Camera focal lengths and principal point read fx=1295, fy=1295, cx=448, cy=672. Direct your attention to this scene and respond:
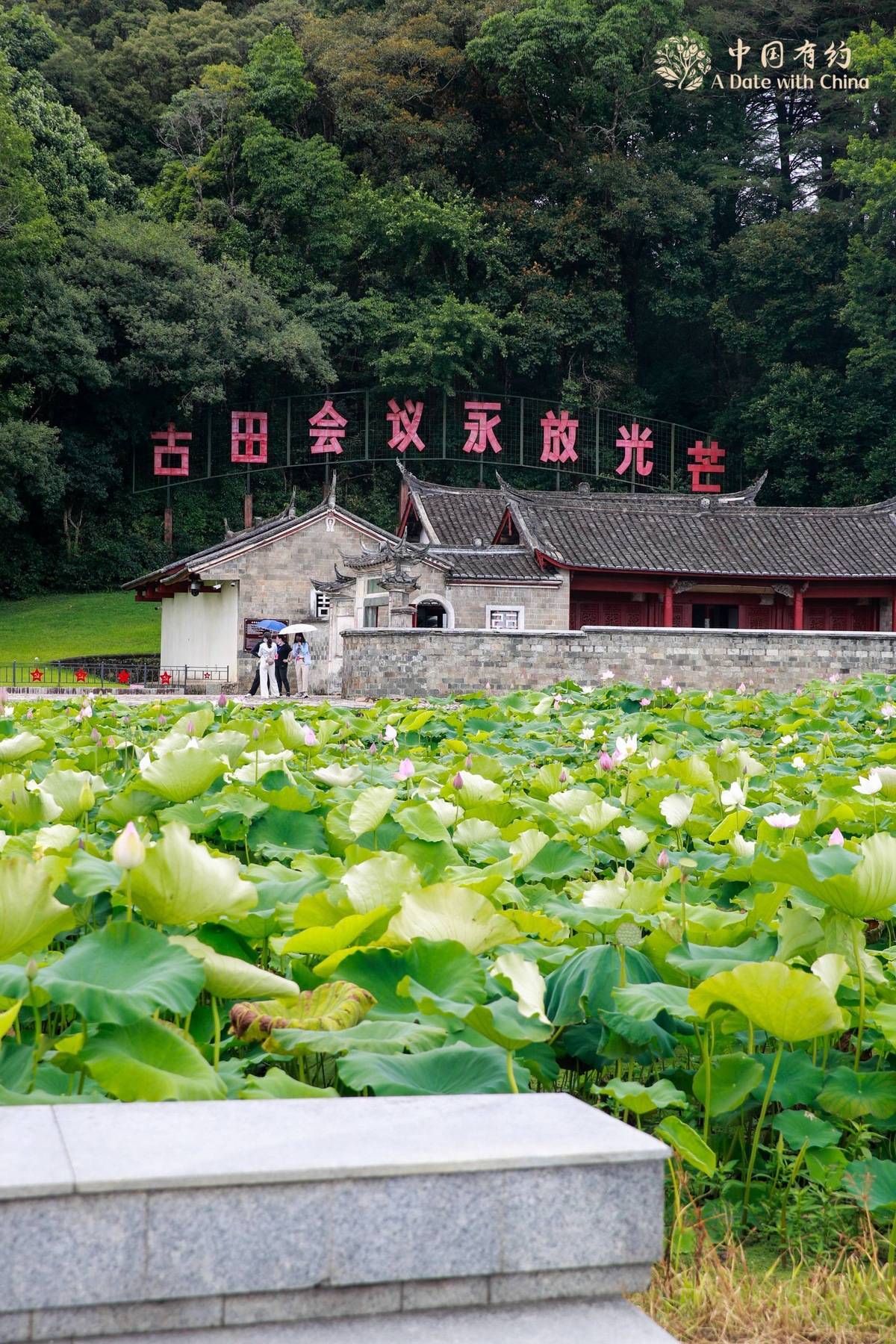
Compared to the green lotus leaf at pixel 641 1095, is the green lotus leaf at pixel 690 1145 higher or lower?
lower

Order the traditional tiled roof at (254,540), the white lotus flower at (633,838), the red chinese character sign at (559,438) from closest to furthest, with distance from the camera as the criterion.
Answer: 1. the white lotus flower at (633,838)
2. the traditional tiled roof at (254,540)
3. the red chinese character sign at (559,438)

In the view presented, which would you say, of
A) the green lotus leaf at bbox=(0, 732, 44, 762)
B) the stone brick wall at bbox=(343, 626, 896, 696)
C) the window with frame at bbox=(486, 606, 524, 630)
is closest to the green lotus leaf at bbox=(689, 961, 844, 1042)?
the green lotus leaf at bbox=(0, 732, 44, 762)

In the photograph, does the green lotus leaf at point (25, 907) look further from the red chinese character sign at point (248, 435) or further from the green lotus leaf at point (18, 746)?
the red chinese character sign at point (248, 435)

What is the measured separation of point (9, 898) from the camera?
2.29 metres

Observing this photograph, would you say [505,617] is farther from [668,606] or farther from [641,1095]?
[641,1095]

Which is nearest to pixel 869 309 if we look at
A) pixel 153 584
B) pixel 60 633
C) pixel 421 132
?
pixel 421 132

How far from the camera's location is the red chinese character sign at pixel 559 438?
119ft

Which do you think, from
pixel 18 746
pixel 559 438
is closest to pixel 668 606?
pixel 559 438

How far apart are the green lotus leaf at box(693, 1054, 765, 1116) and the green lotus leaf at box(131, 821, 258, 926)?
932 millimetres

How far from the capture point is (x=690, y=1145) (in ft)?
7.67

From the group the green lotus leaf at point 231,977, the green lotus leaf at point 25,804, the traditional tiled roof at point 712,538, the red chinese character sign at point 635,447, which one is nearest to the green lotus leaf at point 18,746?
the green lotus leaf at point 25,804

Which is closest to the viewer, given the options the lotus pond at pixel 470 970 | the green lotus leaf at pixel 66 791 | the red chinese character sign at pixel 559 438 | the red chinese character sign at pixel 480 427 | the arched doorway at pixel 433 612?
the lotus pond at pixel 470 970

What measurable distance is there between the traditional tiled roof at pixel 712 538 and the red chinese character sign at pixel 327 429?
9.20m

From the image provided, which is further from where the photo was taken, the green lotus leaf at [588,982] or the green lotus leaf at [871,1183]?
the green lotus leaf at [588,982]
